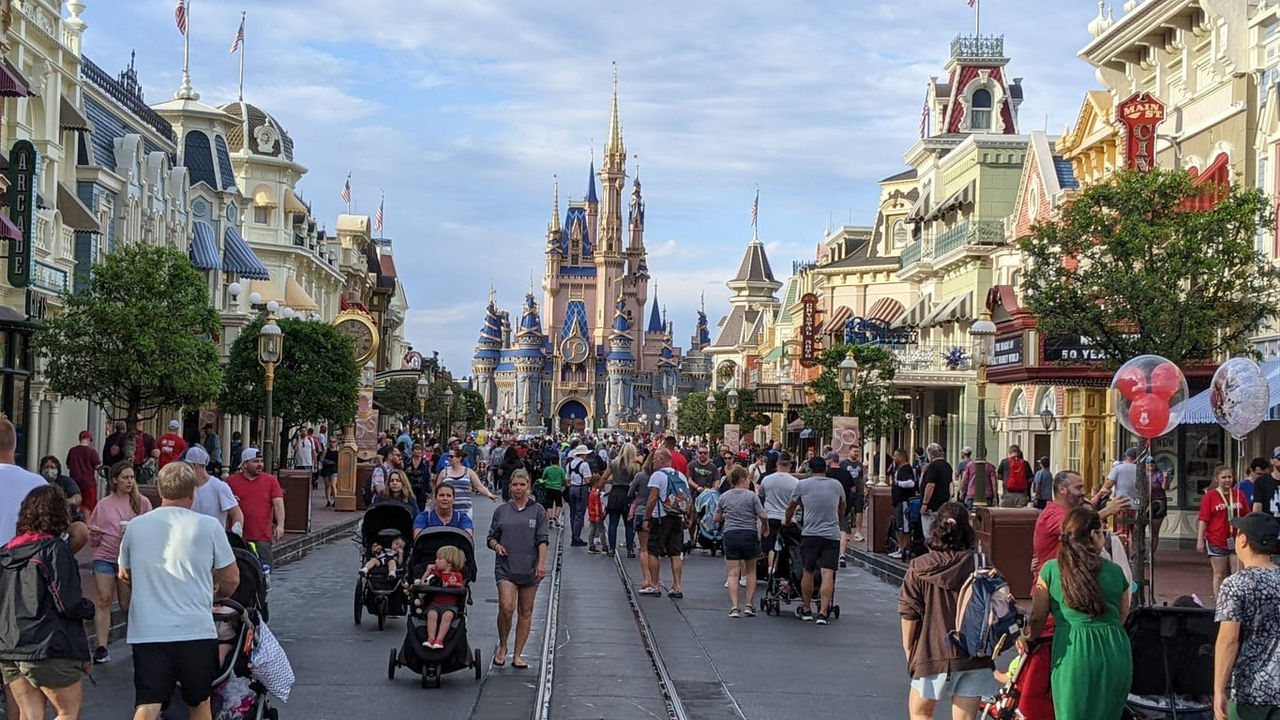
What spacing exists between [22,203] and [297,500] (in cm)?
640

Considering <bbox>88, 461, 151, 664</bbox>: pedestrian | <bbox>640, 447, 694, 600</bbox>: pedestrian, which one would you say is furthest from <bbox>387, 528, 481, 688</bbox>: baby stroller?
<bbox>640, 447, 694, 600</bbox>: pedestrian

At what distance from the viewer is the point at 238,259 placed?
50812 mm

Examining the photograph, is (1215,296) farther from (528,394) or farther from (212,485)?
(528,394)

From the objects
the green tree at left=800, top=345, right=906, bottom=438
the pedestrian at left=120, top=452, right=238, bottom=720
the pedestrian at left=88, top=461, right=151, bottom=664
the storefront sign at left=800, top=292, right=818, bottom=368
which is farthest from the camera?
the storefront sign at left=800, top=292, right=818, bottom=368

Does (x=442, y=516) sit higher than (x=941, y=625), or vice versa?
(x=442, y=516)

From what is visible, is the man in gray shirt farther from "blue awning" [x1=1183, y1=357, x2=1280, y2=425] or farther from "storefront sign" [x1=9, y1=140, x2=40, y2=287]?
"storefront sign" [x1=9, y1=140, x2=40, y2=287]

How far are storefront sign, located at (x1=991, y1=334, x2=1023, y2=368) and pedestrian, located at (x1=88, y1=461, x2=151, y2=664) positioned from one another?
741 inches

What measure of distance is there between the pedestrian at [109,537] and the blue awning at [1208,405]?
14423mm

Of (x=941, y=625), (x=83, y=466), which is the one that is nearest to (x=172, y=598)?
(x=941, y=625)

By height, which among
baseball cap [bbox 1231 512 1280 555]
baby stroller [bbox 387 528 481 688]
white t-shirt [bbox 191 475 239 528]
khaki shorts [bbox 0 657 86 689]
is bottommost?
baby stroller [bbox 387 528 481 688]

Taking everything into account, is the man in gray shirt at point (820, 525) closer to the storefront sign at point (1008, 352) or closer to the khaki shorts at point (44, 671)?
the khaki shorts at point (44, 671)

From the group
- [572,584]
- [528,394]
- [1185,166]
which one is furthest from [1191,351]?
[528,394]

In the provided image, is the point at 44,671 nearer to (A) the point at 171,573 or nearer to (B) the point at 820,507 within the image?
(A) the point at 171,573

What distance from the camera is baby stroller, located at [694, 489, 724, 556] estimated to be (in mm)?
23703
